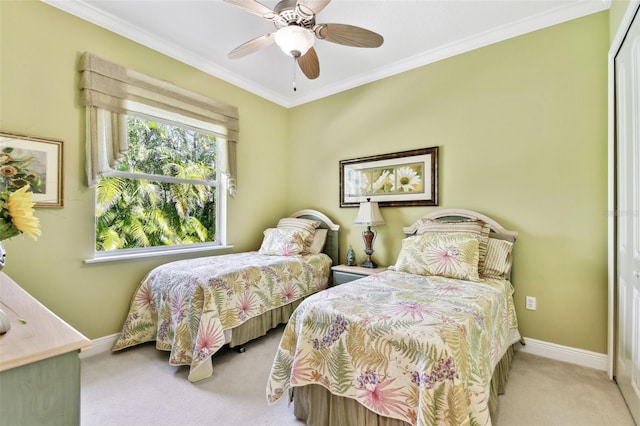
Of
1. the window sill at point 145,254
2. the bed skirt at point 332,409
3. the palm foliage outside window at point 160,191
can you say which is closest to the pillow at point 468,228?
the bed skirt at point 332,409

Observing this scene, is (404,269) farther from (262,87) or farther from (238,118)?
(262,87)

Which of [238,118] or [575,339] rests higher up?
[238,118]

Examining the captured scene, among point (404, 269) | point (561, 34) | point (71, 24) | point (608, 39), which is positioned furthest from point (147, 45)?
point (608, 39)

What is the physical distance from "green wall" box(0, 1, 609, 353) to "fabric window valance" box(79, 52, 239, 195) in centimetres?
11

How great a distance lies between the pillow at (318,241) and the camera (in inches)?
140

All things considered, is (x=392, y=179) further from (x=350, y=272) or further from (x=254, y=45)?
(x=254, y=45)

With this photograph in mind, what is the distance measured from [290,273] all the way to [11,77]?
8.62 feet

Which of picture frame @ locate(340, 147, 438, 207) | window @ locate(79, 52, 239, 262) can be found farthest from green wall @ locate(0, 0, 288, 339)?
picture frame @ locate(340, 147, 438, 207)

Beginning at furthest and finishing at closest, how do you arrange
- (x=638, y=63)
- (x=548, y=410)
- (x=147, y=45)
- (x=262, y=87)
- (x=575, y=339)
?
(x=262, y=87), (x=147, y=45), (x=575, y=339), (x=548, y=410), (x=638, y=63)

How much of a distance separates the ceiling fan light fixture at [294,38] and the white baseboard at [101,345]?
110 inches

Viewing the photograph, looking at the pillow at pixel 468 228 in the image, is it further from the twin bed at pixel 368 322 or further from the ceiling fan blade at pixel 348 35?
the ceiling fan blade at pixel 348 35

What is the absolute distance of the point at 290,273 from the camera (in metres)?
2.93

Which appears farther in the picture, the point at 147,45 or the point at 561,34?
the point at 147,45

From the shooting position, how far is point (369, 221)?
312cm
